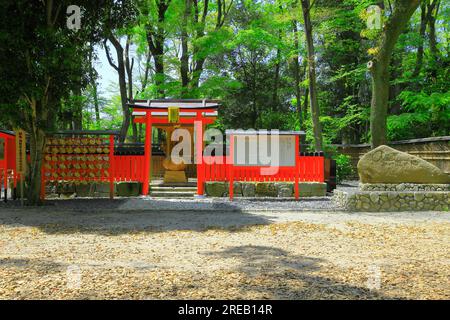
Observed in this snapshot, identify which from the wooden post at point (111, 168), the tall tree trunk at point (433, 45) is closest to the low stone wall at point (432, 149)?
the tall tree trunk at point (433, 45)

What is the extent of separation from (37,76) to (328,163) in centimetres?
993

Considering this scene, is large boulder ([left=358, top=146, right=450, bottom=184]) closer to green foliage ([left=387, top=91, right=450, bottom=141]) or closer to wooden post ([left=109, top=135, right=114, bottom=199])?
green foliage ([left=387, top=91, right=450, bottom=141])

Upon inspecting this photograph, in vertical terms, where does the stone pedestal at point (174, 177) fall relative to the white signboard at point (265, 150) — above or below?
below

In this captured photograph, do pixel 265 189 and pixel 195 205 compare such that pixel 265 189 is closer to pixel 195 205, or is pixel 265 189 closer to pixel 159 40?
pixel 195 205

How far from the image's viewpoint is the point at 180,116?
14883 millimetres

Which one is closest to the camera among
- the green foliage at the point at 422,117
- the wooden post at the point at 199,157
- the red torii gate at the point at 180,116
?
the wooden post at the point at 199,157

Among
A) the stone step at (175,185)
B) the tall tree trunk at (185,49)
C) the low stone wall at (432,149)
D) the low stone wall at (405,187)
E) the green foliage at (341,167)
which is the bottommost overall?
the stone step at (175,185)

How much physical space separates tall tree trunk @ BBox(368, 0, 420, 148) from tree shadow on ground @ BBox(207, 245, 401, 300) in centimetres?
1100

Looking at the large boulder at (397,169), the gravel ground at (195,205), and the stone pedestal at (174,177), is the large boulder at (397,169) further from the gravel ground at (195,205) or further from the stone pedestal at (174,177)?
the stone pedestal at (174,177)

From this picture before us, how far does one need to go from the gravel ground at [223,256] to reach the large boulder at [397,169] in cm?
165

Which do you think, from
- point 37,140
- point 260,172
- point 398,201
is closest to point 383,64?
point 260,172

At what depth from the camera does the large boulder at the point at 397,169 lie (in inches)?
441

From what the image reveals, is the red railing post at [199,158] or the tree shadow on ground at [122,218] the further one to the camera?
the red railing post at [199,158]

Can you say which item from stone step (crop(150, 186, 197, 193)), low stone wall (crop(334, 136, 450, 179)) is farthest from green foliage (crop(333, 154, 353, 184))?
stone step (crop(150, 186, 197, 193))
